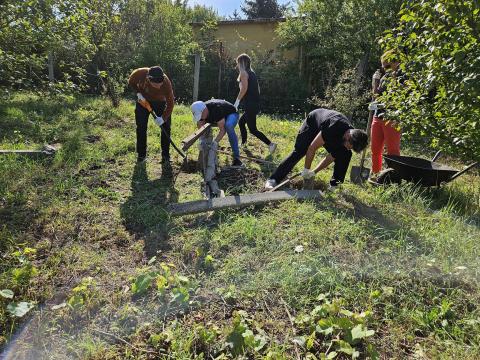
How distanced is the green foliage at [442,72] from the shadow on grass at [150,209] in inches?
98.5

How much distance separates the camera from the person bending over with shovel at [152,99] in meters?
5.24

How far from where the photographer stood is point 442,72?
259 cm

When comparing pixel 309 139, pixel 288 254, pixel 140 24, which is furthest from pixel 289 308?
pixel 140 24

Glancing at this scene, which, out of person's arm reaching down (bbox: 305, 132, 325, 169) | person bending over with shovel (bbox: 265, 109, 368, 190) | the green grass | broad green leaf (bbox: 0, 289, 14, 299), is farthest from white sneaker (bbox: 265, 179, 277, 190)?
broad green leaf (bbox: 0, 289, 14, 299)

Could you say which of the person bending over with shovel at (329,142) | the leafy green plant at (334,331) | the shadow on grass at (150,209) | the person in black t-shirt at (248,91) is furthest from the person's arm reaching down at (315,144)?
the leafy green plant at (334,331)

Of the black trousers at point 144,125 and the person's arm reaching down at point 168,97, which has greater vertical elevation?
the person's arm reaching down at point 168,97

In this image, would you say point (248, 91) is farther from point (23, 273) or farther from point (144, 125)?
point (23, 273)

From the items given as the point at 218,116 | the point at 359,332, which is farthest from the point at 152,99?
the point at 359,332

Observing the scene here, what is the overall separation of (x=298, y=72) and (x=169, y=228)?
34.6 feet

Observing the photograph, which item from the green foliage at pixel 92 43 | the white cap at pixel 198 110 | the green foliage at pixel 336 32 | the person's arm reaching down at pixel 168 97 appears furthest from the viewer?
the green foliage at pixel 336 32

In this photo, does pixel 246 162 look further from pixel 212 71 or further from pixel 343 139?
pixel 212 71

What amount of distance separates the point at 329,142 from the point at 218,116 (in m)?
1.68

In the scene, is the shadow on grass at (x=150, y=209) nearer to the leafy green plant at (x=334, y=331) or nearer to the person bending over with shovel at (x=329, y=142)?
the person bending over with shovel at (x=329, y=142)

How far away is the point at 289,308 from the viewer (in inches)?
107
